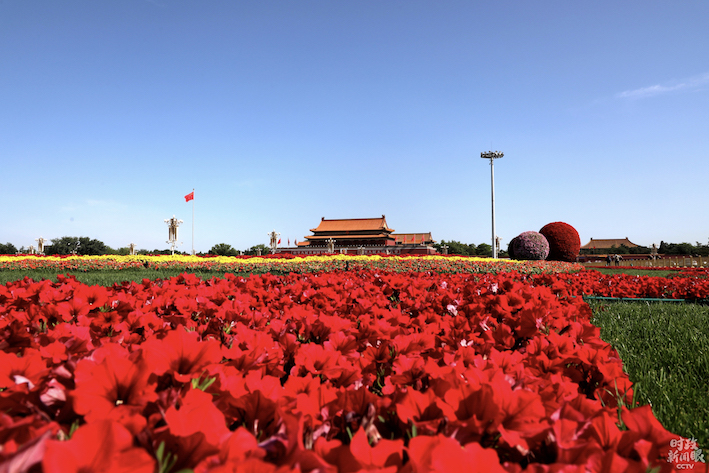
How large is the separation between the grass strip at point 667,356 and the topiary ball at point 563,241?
21.1 metres

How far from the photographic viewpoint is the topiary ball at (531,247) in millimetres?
19625

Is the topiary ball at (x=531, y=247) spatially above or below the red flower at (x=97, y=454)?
above

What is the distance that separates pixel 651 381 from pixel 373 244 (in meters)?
44.2

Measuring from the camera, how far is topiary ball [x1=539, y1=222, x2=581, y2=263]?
80.1 feet

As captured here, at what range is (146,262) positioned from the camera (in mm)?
13828

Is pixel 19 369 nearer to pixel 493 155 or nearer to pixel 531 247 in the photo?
pixel 531 247

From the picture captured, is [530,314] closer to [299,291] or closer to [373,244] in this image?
[299,291]

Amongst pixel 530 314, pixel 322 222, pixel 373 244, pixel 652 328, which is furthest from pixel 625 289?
pixel 322 222

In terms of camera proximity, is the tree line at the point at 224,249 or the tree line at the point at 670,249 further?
the tree line at the point at 670,249

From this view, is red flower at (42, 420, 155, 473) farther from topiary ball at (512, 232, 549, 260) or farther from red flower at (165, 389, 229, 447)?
topiary ball at (512, 232, 549, 260)

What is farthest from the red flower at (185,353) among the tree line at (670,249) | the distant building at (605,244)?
the distant building at (605,244)

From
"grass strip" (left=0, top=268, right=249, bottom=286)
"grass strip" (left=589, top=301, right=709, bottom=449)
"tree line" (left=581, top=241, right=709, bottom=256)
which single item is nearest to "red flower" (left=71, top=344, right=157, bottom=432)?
"grass strip" (left=589, top=301, right=709, bottom=449)

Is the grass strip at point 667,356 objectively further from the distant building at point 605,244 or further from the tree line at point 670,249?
the distant building at point 605,244

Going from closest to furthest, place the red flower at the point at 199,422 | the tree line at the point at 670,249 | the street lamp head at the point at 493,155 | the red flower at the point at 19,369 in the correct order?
the red flower at the point at 199,422 < the red flower at the point at 19,369 < the street lamp head at the point at 493,155 < the tree line at the point at 670,249
